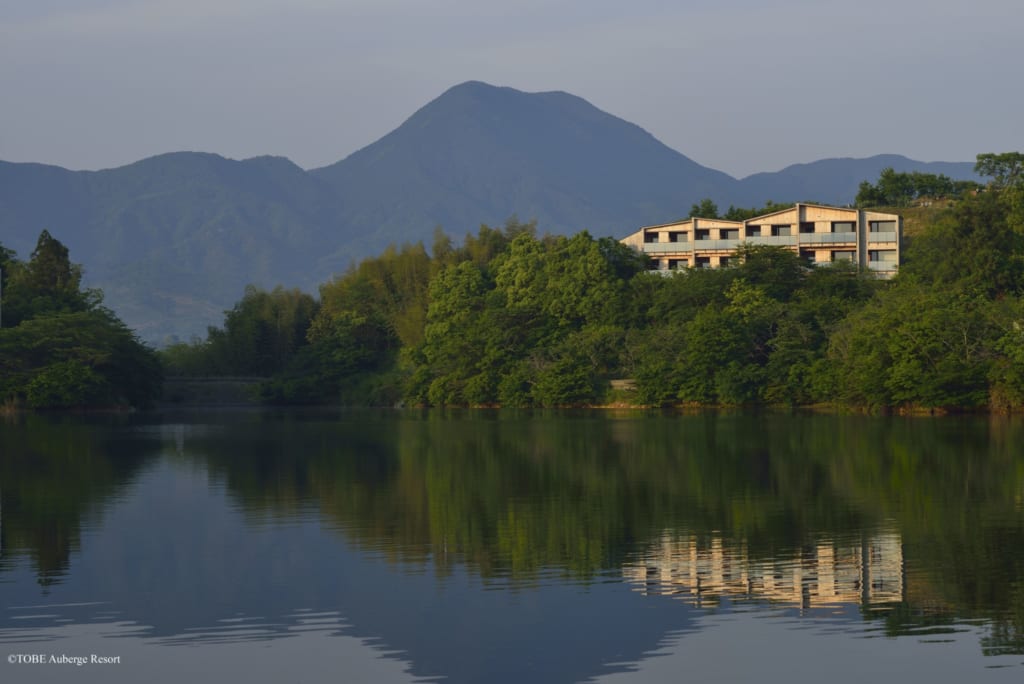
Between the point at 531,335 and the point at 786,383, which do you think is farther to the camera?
the point at 531,335

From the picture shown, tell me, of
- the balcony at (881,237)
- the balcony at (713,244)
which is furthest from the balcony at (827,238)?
the balcony at (713,244)

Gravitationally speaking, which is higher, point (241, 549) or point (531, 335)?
point (531, 335)

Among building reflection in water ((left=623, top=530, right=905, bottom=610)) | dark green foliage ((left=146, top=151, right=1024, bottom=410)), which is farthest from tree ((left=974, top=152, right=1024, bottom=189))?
building reflection in water ((left=623, top=530, right=905, bottom=610))

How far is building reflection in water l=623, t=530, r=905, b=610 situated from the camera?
1441cm

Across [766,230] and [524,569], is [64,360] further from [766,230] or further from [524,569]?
[524,569]

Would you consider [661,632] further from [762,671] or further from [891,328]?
[891,328]

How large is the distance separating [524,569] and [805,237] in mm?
70756

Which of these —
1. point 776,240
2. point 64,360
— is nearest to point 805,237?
point 776,240

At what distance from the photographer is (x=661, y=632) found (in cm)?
1286

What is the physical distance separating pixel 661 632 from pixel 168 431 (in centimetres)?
4064

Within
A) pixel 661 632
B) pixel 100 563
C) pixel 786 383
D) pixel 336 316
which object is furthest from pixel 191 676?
pixel 336 316

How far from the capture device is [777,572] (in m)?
15.7

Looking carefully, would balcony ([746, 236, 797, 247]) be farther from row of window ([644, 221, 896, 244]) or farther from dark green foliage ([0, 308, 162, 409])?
dark green foliage ([0, 308, 162, 409])

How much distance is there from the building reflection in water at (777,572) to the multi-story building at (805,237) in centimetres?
6425
